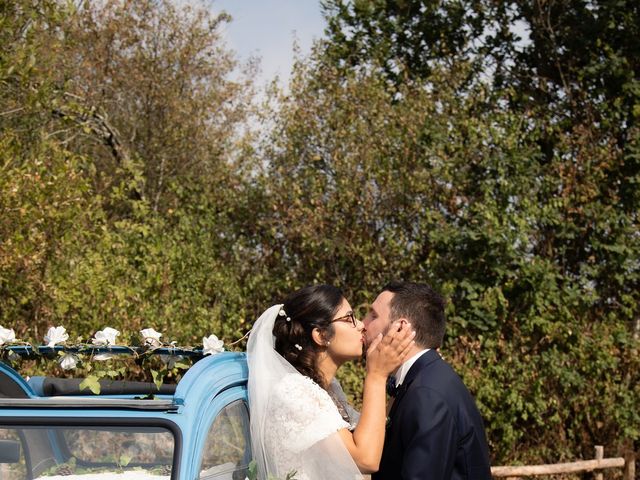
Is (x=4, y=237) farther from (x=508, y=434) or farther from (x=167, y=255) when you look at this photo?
(x=508, y=434)

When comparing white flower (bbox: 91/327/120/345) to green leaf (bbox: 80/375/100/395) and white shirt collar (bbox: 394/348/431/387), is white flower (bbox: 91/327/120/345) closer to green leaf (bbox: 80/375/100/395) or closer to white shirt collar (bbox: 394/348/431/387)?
green leaf (bbox: 80/375/100/395)

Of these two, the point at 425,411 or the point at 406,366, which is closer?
the point at 425,411

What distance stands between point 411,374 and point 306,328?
602 millimetres

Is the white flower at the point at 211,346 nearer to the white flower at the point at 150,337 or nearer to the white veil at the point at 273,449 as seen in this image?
the white flower at the point at 150,337

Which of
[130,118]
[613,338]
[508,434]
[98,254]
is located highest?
[130,118]

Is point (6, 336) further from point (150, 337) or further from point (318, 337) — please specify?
point (318, 337)

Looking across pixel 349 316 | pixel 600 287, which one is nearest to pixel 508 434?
pixel 600 287

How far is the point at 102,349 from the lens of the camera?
14.2 feet

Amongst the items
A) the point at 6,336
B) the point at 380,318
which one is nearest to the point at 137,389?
the point at 6,336

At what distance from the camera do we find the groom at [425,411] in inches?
141

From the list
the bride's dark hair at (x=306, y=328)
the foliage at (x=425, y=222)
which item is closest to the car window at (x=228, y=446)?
the bride's dark hair at (x=306, y=328)

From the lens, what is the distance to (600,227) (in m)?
12.4

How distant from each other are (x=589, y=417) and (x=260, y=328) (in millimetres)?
8325

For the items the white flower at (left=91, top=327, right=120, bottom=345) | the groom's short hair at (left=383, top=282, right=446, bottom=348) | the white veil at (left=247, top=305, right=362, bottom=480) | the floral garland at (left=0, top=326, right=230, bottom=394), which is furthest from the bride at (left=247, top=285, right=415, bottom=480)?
the white flower at (left=91, top=327, right=120, bottom=345)
